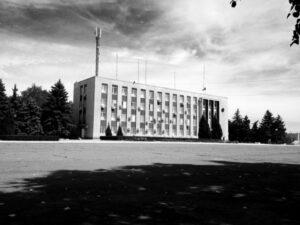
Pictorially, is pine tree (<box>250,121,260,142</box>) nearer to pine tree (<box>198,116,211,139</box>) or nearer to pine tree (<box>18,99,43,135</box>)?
pine tree (<box>198,116,211,139</box>)

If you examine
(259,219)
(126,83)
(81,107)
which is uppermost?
(126,83)

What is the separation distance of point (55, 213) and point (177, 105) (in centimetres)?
8312

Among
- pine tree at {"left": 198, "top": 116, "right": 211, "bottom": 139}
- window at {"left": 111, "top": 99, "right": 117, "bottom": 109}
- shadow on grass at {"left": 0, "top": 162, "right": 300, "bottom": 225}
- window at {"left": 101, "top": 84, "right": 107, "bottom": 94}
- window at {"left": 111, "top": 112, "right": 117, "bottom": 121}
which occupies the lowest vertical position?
shadow on grass at {"left": 0, "top": 162, "right": 300, "bottom": 225}

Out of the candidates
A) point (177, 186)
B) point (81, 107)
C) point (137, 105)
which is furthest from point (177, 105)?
point (177, 186)

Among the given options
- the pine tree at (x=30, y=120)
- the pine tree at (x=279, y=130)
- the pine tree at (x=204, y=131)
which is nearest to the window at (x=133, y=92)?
the pine tree at (x=204, y=131)

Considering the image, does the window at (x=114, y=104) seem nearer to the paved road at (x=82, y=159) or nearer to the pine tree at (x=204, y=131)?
the pine tree at (x=204, y=131)

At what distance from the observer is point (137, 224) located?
4.85 metres

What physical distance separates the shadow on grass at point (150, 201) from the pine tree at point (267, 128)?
105 metres

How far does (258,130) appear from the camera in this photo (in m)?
Answer: 110

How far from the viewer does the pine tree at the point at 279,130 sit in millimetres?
110312

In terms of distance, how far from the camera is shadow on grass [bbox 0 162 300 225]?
5160 mm

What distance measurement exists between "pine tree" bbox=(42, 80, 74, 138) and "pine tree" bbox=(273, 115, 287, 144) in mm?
77005

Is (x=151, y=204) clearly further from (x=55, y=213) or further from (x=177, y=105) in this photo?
(x=177, y=105)

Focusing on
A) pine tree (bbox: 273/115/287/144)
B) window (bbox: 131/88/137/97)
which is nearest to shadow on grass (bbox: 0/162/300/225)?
window (bbox: 131/88/137/97)
